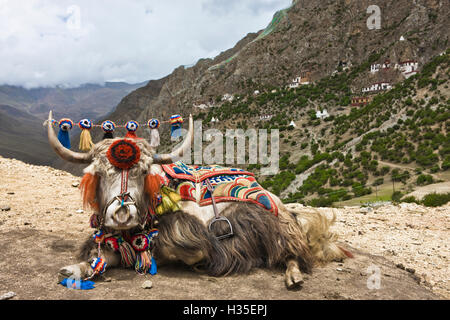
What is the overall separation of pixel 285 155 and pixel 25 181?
53826mm

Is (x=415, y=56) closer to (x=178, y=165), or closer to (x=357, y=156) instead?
(x=357, y=156)

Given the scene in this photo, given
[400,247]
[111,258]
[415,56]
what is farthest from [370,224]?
[415,56]

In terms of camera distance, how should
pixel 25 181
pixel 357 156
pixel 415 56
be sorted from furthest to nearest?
pixel 415 56 < pixel 357 156 < pixel 25 181

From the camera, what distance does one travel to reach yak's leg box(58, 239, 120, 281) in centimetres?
315

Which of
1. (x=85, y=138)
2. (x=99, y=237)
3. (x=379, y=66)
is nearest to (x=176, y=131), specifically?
(x=85, y=138)

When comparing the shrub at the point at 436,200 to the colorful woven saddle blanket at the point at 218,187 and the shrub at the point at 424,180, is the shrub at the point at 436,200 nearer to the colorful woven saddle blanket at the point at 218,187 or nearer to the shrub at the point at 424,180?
the colorful woven saddle blanket at the point at 218,187

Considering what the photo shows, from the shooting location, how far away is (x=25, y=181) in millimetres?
9219

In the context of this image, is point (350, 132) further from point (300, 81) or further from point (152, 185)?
point (152, 185)

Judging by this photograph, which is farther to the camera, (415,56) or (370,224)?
(415,56)

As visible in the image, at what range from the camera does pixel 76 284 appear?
3064mm

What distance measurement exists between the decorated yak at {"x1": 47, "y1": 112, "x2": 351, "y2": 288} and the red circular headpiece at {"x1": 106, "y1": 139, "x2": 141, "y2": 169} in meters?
0.01

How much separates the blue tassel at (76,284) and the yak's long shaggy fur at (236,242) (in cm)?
91

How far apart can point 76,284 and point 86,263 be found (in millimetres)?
354

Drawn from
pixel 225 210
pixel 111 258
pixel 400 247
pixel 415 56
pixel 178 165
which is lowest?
pixel 400 247
